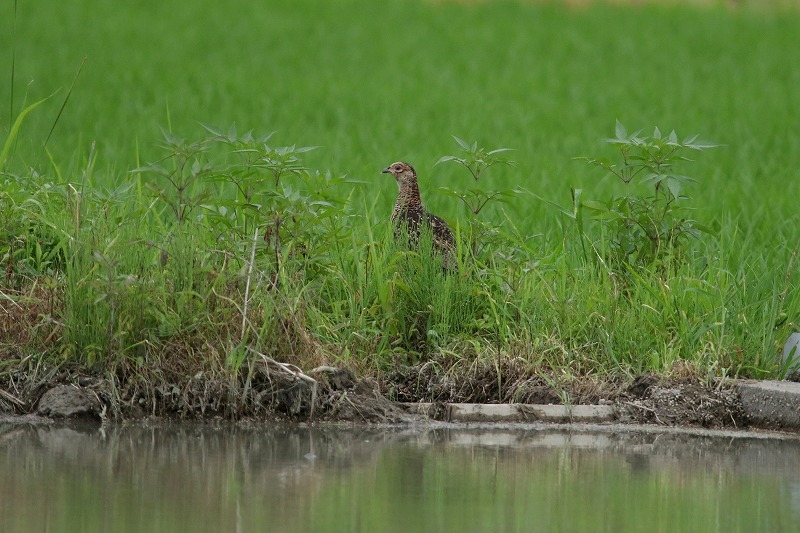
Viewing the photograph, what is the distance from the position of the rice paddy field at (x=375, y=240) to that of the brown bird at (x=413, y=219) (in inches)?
3.5

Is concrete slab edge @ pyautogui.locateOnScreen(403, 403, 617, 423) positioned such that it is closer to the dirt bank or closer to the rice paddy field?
the dirt bank

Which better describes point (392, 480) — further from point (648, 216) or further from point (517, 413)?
point (648, 216)

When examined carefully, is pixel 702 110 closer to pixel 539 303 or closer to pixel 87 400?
pixel 539 303

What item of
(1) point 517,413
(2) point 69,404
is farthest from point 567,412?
(2) point 69,404

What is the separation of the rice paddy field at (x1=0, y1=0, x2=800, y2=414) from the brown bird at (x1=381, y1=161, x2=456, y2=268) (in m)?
0.09

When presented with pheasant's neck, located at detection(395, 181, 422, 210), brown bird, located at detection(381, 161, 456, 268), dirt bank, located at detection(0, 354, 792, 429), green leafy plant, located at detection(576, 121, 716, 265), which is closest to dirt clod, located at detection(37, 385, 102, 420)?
dirt bank, located at detection(0, 354, 792, 429)

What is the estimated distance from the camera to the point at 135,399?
16.8 feet

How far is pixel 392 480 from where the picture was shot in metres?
4.17

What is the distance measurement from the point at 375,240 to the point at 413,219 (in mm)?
225

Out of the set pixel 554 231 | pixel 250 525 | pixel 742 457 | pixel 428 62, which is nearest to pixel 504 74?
pixel 428 62

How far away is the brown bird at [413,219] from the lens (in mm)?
6043

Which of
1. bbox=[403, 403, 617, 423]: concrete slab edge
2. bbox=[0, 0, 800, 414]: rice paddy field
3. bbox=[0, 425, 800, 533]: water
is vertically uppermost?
bbox=[0, 0, 800, 414]: rice paddy field

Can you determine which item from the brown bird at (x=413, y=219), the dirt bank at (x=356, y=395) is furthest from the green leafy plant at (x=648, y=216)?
the dirt bank at (x=356, y=395)

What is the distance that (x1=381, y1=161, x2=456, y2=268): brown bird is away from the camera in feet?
19.8
